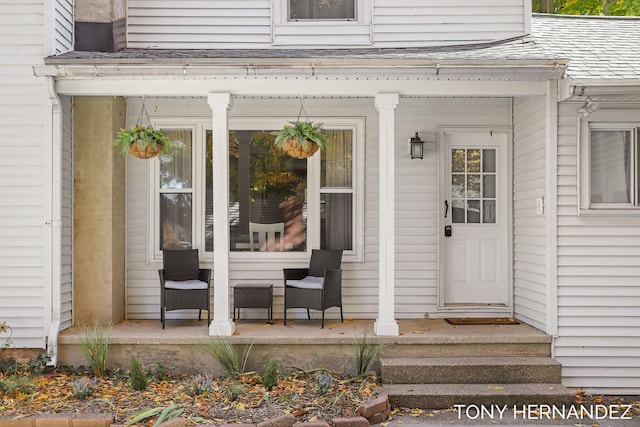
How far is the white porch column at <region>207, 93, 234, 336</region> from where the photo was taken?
6.34 m

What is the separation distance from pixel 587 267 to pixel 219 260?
12.5ft

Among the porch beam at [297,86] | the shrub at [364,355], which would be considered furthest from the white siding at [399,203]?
the shrub at [364,355]

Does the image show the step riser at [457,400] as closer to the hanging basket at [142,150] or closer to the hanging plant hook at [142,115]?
the hanging basket at [142,150]

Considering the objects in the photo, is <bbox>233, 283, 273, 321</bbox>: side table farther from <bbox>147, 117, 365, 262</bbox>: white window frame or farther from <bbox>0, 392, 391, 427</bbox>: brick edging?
<bbox>0, 392, 391, 427</bbox>: brick edging

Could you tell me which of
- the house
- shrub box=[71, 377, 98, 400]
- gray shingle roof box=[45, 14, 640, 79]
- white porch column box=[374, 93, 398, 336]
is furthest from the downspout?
white porch column box=[374, 93, 398, 336]

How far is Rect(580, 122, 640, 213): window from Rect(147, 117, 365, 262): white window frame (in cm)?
255

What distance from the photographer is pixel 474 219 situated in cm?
762

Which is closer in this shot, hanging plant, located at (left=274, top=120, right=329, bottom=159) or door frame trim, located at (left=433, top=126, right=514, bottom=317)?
hanging plant, located at (left=274, top=120, right=329, bottom=159)

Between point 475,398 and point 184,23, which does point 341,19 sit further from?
point 475,398

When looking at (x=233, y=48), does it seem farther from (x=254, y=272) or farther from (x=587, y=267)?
(x=587, y=267)

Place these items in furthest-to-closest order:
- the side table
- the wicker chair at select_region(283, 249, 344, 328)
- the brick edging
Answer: the side table < the wicker chair at select_region(283, 249, 344, 328) < the brick edging

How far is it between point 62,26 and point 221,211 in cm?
273

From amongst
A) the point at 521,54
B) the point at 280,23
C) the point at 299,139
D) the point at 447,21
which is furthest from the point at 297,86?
the point at 447,21

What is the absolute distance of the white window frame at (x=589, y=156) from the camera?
6285mm
